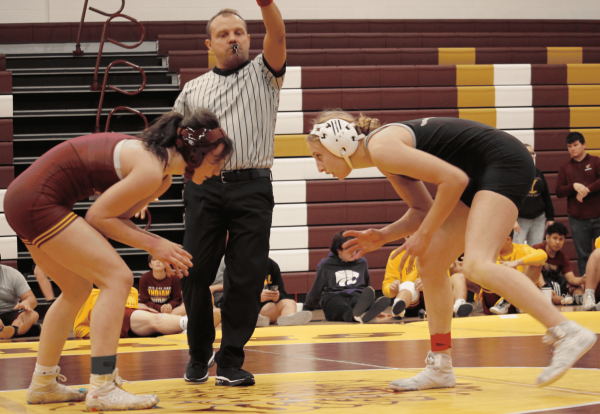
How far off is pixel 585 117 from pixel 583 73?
63 cm

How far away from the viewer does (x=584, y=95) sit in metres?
8.20

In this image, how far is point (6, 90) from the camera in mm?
7121

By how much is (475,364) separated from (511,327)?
68.8 inches

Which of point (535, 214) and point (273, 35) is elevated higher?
point (273, 35)

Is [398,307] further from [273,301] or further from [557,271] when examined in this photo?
[557,271]

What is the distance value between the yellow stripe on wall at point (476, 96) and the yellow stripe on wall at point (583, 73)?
1.10 m

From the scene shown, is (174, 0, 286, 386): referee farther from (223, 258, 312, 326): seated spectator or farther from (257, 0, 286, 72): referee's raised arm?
(223, 258, 312, 326): seated spectator

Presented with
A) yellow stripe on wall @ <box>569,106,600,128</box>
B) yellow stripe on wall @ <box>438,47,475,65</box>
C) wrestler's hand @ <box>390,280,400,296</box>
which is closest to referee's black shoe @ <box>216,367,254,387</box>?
wrestler's hand @ <box>390,280,400,296</box>

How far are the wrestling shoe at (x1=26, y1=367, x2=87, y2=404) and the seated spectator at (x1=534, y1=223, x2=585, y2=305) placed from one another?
530cm

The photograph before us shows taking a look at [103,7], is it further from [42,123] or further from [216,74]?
[216,74]

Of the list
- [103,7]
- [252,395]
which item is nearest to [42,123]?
[103,7]

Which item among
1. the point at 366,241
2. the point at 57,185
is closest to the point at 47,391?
the point at 57,185

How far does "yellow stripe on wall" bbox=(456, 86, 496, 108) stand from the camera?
7988mm

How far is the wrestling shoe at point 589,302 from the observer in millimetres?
5746
